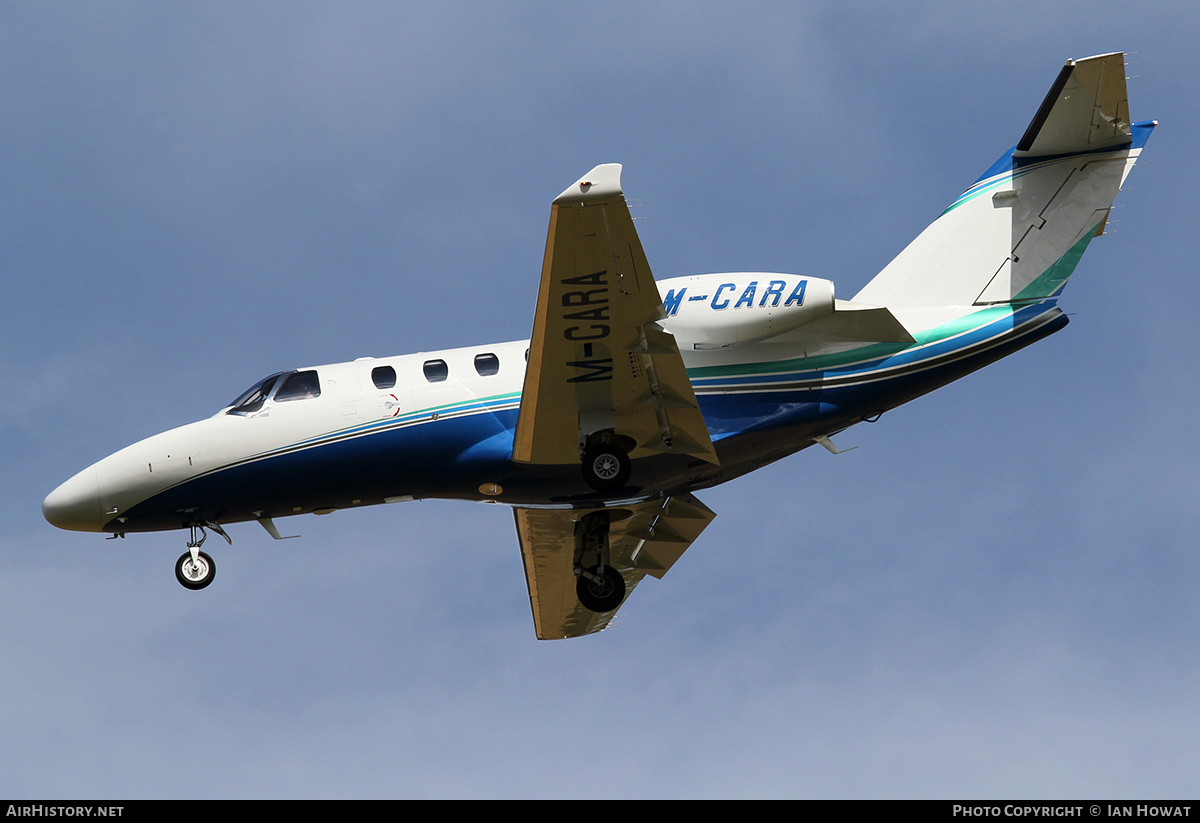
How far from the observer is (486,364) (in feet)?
64.2

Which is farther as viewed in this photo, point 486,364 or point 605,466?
point 486,364

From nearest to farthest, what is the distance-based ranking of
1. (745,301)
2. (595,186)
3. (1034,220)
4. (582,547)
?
(595,186), (745,301), (1034,220), (582,547)

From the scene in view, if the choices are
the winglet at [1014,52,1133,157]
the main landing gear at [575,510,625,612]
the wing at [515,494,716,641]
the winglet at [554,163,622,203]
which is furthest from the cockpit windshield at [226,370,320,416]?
the winglet at [1014,52,1133,157]

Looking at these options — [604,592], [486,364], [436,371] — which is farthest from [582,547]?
[436,371]

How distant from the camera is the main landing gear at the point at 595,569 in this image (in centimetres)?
2120

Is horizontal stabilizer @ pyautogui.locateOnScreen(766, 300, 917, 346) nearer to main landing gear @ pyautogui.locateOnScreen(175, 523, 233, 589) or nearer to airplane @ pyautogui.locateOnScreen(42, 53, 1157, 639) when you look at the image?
airplane @ pyautogui.locateOnScreen(42, 53, 1157, 639)

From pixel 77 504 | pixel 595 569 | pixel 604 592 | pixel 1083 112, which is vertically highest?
pixel 1083 112

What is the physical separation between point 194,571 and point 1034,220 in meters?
14.3

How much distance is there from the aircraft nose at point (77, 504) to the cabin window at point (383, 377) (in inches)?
181

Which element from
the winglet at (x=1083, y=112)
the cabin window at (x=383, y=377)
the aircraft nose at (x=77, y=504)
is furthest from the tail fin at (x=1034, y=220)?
the aircraft nose at (x=77, y=504)

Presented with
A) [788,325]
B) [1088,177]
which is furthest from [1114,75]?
[788,325]

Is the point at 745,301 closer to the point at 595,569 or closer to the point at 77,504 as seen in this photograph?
the point at 595,569

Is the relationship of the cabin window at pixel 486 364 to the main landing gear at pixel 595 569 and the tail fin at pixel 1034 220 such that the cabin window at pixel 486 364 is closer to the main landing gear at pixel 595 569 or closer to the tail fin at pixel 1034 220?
the main landing gear at pixel 595 569
